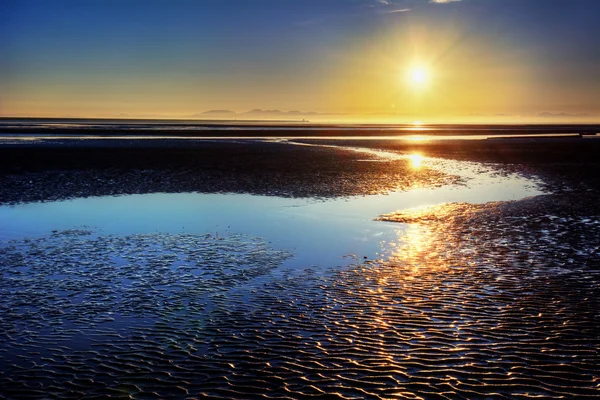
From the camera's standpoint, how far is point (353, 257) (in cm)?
1602

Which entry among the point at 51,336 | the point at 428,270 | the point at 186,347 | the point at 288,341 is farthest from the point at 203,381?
the point at 428,270

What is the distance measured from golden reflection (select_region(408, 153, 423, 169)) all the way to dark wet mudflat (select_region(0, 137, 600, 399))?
84.9 feet

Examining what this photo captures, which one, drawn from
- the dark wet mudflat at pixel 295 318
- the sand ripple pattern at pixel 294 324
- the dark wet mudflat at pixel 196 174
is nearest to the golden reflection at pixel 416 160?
the dark wet mudflat at pixel 196 174

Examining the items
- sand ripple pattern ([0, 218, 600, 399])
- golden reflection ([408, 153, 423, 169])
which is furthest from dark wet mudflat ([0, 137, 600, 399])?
golden reflection ([408, 153, 423, 169])

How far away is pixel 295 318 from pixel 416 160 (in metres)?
40.9

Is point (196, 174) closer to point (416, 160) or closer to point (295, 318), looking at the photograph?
point (416, 160)

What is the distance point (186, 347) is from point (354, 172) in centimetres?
3032

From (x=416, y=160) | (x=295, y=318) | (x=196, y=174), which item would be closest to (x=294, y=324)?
(x=295, y=318)

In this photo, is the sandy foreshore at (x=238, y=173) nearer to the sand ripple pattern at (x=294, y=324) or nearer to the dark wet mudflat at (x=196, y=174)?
the dark wet mudflat at (x=196, y=174)

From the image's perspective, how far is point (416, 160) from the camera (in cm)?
5006

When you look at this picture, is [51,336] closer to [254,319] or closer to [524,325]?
[254,319]

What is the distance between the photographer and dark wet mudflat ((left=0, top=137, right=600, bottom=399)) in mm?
8289

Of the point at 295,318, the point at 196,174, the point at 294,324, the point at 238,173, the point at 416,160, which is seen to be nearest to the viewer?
the point at 294,324

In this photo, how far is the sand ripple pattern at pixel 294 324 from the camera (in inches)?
325
